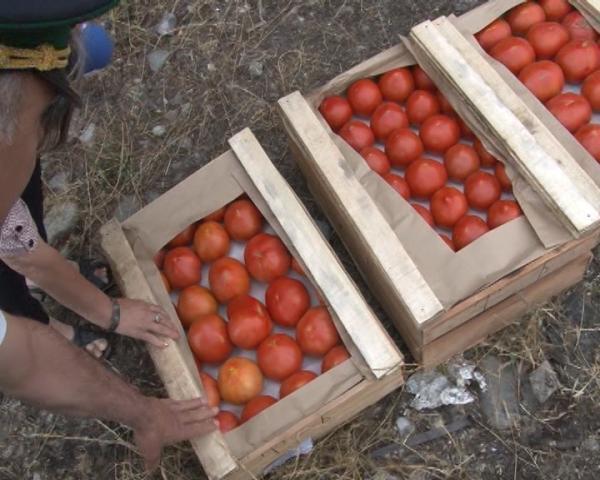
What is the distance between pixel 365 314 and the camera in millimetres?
1995

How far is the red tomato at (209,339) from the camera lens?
216 centimetres

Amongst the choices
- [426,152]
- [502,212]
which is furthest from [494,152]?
[426,152]

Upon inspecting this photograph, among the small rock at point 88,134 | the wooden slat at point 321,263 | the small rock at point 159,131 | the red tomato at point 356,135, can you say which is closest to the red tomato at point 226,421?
the wooden slat at point 321,263

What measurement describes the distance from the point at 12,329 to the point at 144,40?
2301mm

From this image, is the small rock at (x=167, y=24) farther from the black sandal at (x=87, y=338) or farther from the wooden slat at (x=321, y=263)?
the black sandal at (x=87, y=338)

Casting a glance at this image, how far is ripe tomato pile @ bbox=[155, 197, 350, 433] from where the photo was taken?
209 cm

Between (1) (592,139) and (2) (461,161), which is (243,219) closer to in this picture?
(2) (461,161)

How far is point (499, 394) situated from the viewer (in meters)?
2.38

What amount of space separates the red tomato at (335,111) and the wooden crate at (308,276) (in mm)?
293

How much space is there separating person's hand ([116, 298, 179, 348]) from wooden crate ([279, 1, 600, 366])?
2.07ft

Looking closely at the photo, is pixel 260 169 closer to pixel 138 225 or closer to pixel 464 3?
pixel 138 225

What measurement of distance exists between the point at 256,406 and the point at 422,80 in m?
1.21

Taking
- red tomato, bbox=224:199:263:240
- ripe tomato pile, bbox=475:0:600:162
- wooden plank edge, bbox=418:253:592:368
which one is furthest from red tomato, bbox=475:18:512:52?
red tomato, bbox=224:199:263:240

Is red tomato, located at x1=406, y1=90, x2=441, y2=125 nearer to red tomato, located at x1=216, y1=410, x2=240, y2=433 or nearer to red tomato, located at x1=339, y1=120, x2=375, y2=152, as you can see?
red tomato, located at x1=339, y1=120, x2=375, y2=152
